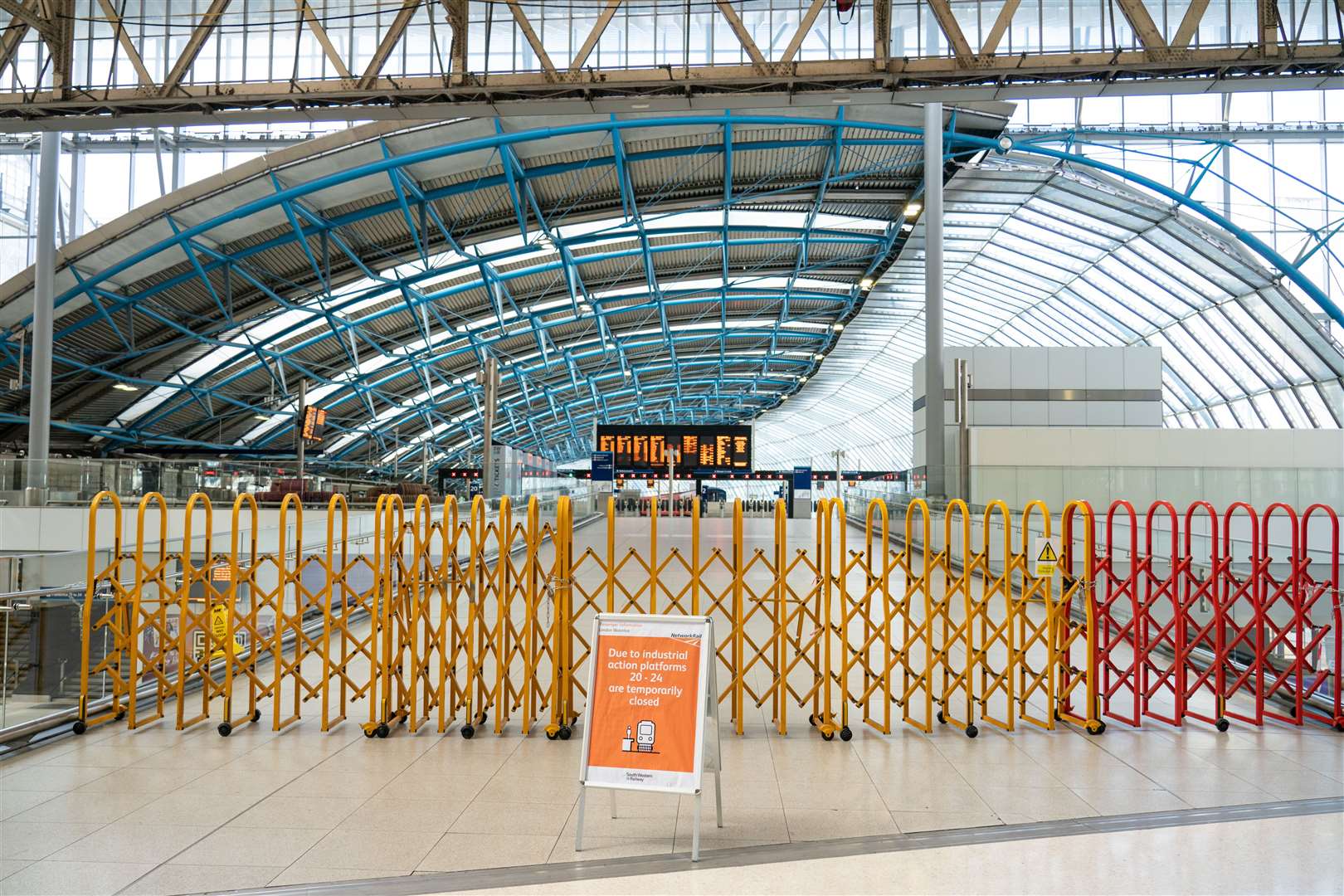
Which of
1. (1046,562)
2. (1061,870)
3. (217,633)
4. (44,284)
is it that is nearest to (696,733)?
(1061,870)

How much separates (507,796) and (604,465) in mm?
33137

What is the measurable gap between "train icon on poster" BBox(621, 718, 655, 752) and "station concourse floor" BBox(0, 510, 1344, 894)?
1.68ft

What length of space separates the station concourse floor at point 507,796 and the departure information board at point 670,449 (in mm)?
31148

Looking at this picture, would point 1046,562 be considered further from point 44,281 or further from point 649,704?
point 44,281

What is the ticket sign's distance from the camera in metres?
5.78

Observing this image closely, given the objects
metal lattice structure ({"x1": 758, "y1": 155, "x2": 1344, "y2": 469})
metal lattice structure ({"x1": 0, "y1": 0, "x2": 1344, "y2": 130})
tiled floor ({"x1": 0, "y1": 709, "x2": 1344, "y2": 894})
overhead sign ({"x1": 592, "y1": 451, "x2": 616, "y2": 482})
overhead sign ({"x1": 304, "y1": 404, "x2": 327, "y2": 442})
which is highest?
metal lattice structure ({"x1": 758, "y1": 155, "x2": 1344, "y2": 469})

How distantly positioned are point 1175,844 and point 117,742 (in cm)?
768

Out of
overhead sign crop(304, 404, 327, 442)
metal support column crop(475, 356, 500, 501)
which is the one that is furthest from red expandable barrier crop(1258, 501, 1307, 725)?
overhead sign crop(304, 404, 327, 442)

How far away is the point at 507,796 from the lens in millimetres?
6539

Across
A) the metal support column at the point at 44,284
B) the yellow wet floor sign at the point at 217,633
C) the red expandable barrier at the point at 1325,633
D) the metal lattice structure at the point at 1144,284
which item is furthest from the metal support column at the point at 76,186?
the red expandable barrier at the point at 1325,633

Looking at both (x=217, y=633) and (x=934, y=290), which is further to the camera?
(x=934, y=290)

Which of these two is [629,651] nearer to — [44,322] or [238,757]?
[238,757]

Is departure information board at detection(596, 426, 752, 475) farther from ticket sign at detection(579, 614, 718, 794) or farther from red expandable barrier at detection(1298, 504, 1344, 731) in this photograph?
ticket sign at detection(579, 614, 718, 794)

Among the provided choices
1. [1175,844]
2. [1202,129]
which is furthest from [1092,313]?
[1175,844]
